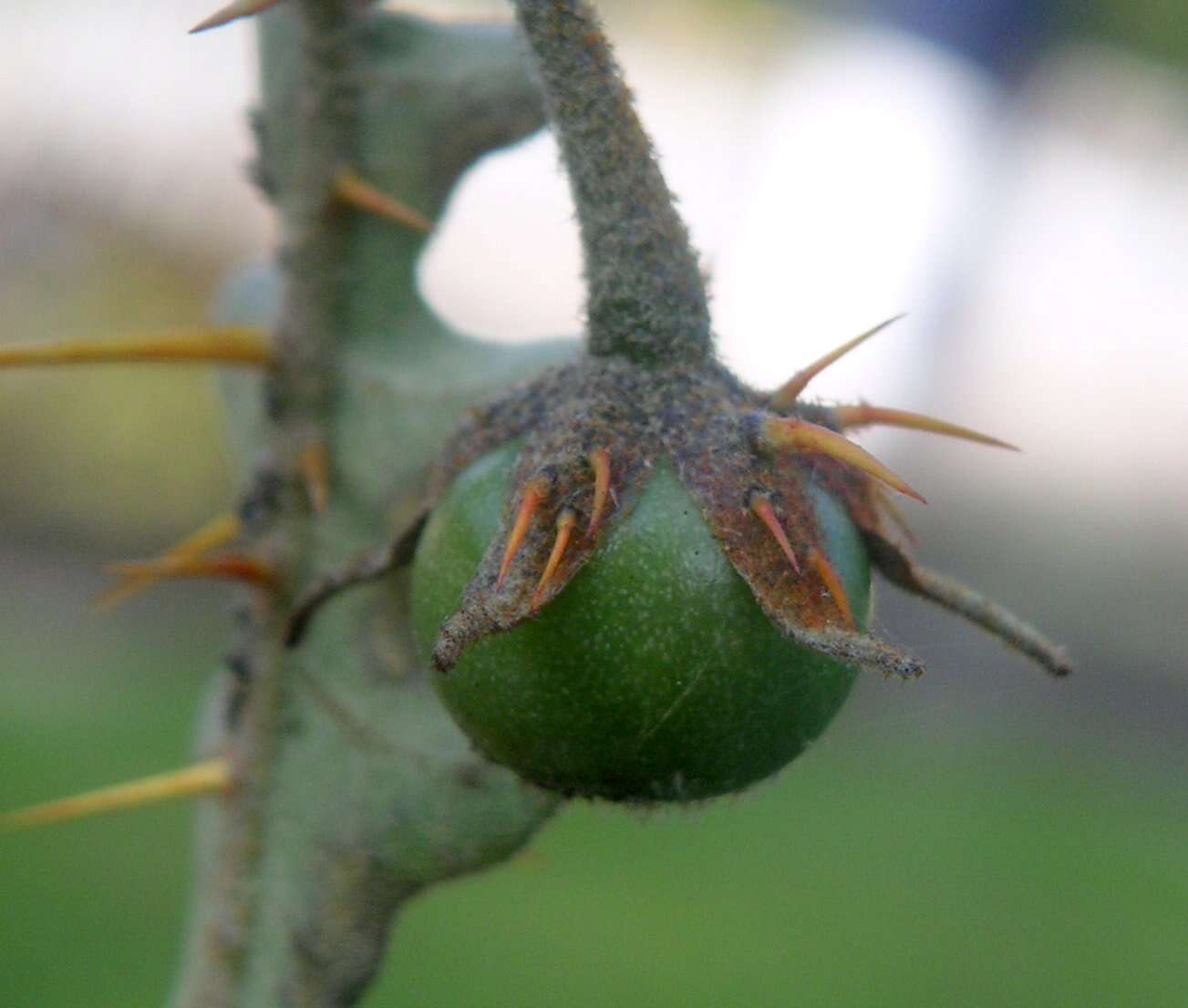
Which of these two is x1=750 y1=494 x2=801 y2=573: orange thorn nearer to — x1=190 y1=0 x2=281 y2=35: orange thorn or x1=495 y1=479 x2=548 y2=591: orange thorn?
x1=495 y1=479 x2=548 y2=591: orange thorn

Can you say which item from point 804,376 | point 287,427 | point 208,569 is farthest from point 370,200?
point 804,376

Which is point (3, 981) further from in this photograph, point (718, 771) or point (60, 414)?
point (60, 414)

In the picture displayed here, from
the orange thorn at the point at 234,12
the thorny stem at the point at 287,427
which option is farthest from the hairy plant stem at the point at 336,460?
the orange thorn at the point at 234,12

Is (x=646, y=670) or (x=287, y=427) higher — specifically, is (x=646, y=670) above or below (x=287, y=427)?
above

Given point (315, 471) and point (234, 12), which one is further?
point (315, 471)

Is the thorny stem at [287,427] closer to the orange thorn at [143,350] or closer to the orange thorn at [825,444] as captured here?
the orange thorn at [143,350]

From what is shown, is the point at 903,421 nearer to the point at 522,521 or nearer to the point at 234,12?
the point at 522,521

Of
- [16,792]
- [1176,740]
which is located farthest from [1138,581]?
[16,792]
